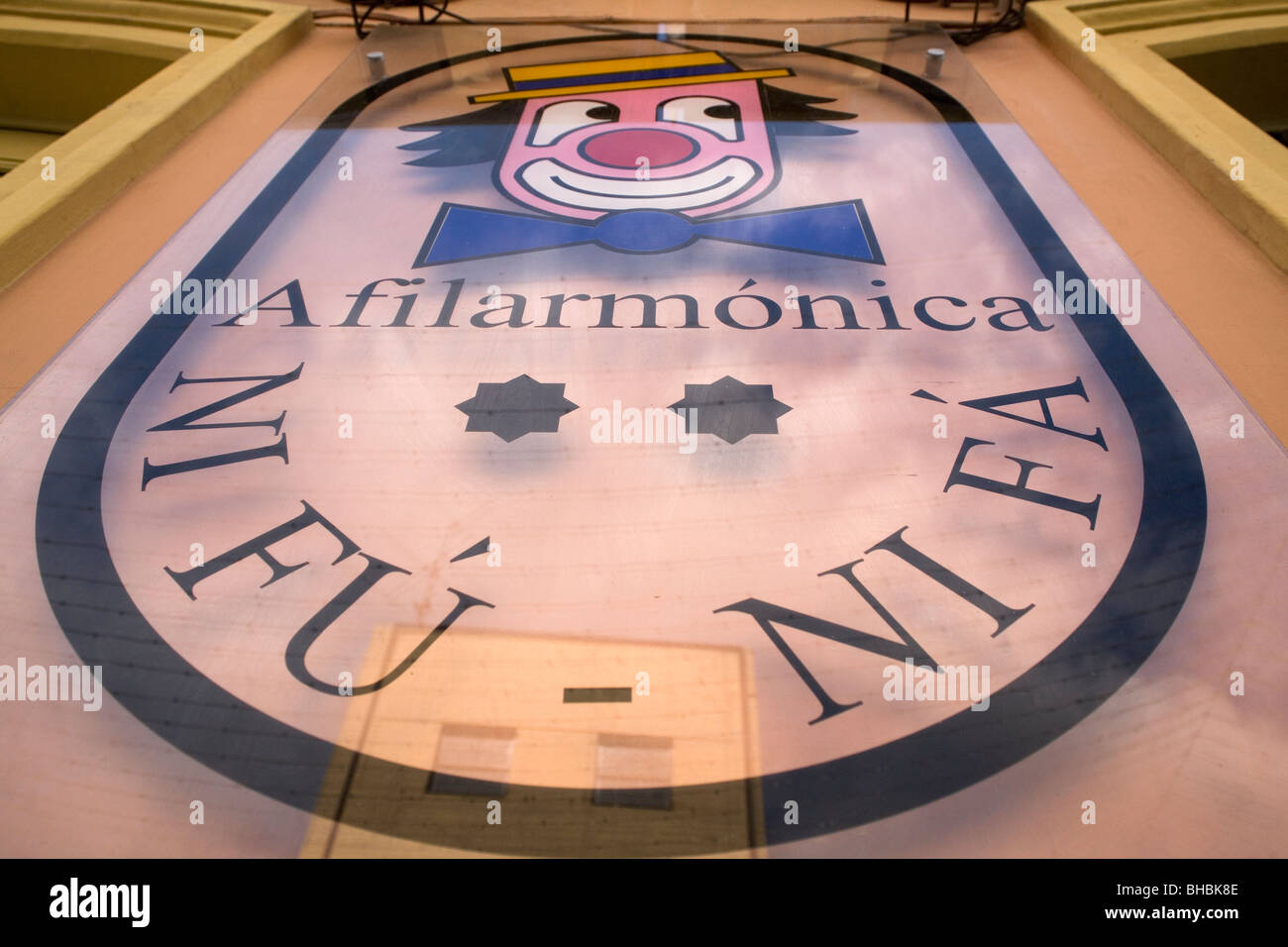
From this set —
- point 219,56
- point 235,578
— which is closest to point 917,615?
point 235,578

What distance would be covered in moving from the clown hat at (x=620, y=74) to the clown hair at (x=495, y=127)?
7.3 inches

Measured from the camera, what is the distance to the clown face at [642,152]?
2807mm

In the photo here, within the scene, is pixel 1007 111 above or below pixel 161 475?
above

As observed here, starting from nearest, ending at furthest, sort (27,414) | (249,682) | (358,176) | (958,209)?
(249,682), (27,414), (958,209), (358,176)

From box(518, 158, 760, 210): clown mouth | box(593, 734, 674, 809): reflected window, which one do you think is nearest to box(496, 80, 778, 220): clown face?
box(518, 158, 760, 210): clown mouth

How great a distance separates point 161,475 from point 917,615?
1523mm

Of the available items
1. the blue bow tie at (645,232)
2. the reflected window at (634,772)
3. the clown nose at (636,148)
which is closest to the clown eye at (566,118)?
the clown nose at (636,148)

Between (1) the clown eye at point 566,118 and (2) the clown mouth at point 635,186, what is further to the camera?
(1) the clown eye at point 566,118

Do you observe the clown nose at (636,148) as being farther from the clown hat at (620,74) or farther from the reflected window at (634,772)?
the reflected window at (634,772)

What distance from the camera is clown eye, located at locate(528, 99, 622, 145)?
3.21 m

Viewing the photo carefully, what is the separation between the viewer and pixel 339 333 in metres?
2.23
